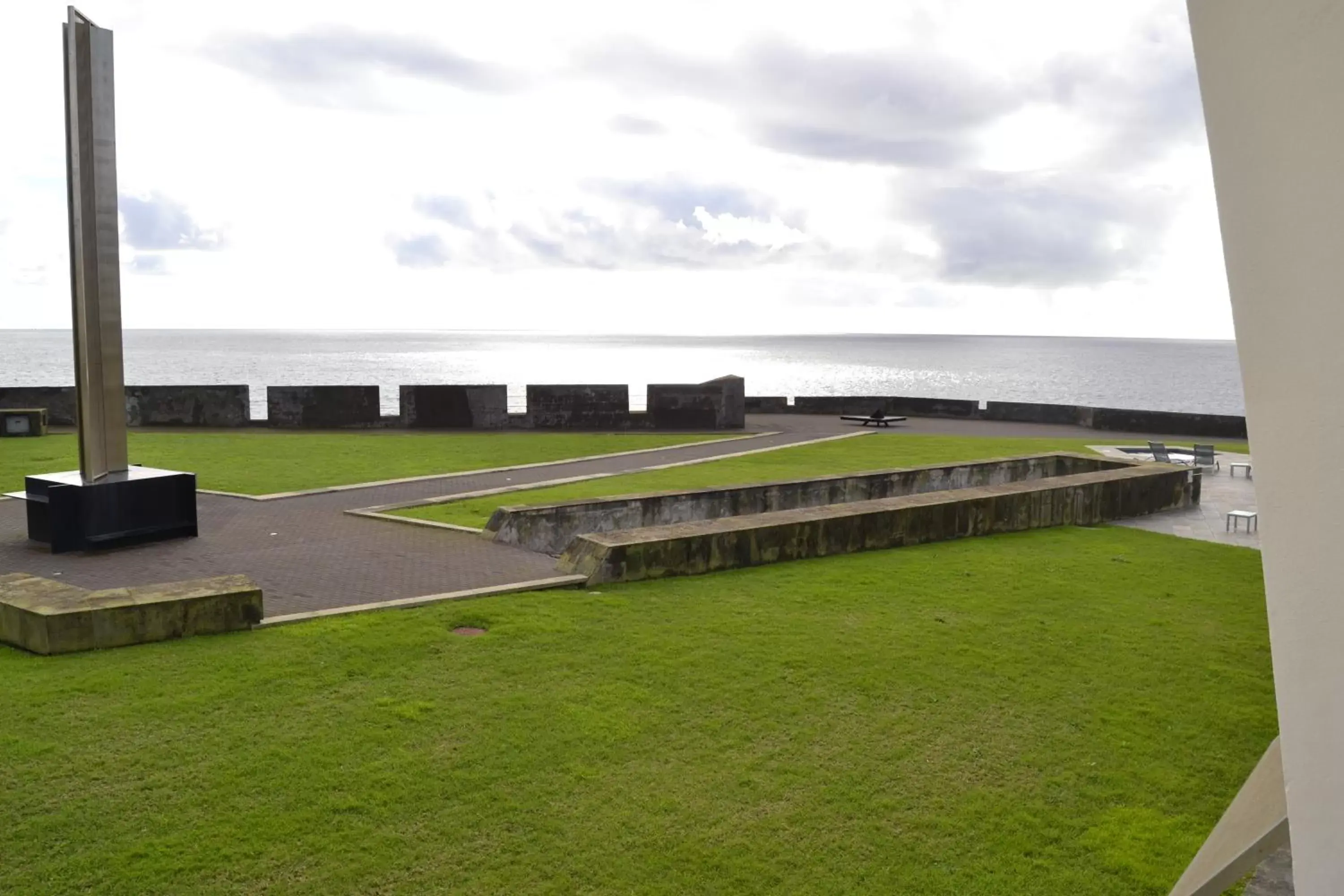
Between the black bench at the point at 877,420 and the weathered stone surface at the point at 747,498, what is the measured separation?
9.58m

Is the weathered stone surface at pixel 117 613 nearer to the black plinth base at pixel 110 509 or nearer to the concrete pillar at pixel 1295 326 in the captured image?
the black plinth base at pixel 110 509

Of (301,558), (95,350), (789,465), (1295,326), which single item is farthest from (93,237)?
(789,465)

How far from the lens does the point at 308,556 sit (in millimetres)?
10672

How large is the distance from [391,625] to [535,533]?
397 cm

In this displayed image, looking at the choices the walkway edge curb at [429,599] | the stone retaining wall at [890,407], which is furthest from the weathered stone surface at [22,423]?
the stone retaining wall at [890,407]

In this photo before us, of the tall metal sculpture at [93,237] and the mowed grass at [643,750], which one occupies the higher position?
the tall metal sculpture at [93,237]

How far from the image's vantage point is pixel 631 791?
210 inches

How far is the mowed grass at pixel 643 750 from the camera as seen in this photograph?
4.64 m

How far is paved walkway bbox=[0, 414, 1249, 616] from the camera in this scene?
938 centimetres

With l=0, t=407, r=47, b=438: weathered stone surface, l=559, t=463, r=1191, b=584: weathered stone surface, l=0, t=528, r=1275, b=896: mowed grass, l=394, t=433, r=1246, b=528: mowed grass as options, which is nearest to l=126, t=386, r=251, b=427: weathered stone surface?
l=0, t=407, r=47, b=438: weathered stone surface

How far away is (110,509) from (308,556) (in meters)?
2.25

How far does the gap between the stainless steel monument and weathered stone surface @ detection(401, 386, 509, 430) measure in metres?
14.8

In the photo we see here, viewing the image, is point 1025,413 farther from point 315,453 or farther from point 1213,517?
point 315,453

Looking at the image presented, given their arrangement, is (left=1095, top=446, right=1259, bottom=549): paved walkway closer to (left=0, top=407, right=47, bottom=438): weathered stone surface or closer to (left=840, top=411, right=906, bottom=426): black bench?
(left=840, top=411, right=906, bottom=426): black bench
